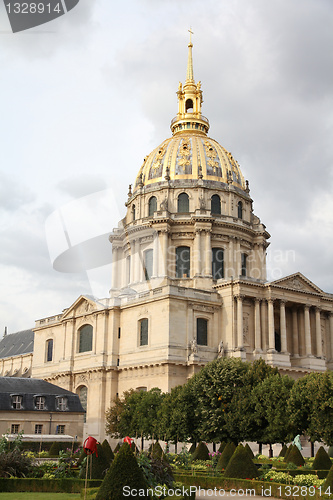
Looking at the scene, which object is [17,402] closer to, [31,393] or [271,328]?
[31,393]

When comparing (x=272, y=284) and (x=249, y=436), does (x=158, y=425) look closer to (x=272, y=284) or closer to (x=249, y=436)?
(x=249, y=436)

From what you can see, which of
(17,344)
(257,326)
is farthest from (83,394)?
(17,344)

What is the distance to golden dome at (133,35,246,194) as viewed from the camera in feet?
253

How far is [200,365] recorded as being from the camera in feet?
191

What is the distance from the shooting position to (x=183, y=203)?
75.5 metres

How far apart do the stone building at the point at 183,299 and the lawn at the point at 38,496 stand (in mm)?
33699

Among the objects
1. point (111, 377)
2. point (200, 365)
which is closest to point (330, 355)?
point (200, 365)

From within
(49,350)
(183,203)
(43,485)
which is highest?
(183,203)

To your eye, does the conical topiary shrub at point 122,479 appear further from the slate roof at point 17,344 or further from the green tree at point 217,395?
the slate roof at point 17,344

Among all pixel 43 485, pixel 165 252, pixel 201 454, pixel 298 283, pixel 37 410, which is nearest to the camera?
pixel 43 485

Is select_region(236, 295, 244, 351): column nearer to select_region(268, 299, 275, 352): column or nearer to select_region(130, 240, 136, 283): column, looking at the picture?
select_region(268, 299, 275, 352): column

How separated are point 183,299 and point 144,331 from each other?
5.79 m

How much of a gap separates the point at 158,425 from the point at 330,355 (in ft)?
92.9

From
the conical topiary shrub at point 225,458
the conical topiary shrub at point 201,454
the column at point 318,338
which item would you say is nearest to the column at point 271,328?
the column at point 318,338
